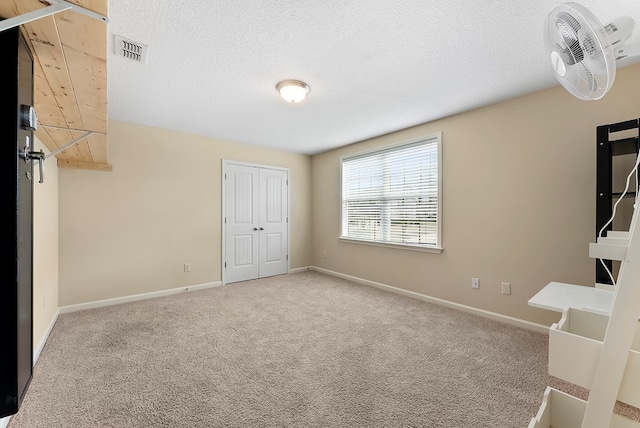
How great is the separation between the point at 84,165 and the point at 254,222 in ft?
7.69

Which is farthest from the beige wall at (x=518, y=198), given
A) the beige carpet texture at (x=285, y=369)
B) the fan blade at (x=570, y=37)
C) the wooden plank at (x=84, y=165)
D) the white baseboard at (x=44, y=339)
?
the wooden plank at (x=84, y=165)

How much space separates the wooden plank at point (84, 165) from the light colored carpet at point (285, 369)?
1.69 metres

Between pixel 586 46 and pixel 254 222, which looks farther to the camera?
pixel 254 222

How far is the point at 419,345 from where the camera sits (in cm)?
233

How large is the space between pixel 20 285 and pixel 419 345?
2535mm

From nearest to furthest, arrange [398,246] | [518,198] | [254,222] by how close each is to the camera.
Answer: [518,198] → [398,246] → [254,222]

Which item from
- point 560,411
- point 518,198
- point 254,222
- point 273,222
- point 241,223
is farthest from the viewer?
point 273,222

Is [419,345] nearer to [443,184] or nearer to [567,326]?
[567,326]

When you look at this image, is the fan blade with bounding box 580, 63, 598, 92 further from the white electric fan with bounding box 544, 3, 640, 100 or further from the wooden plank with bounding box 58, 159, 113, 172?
the wooden plank with bounding box 58, 159, 113, 172

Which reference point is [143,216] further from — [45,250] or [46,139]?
[46,139]

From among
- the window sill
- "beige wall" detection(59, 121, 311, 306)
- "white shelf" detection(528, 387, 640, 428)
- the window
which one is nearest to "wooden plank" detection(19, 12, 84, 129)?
"beige wall" detection(59, 121, 311, 306)

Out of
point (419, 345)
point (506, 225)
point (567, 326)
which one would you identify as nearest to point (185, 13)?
point (567, 326)

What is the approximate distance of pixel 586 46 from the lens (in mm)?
872

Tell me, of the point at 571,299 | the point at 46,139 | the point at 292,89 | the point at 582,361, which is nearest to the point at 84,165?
the point at 46,139
